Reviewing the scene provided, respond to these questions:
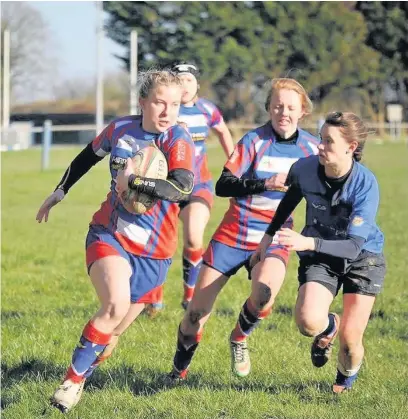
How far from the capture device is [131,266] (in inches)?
203

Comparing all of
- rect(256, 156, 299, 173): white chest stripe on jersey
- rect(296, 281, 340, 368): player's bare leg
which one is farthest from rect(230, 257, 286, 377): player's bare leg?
rect(256, 156, 299, 173): white chest stripe on jersey

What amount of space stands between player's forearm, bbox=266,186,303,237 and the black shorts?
35 centimetres

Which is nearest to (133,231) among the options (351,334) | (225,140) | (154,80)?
(154,80)

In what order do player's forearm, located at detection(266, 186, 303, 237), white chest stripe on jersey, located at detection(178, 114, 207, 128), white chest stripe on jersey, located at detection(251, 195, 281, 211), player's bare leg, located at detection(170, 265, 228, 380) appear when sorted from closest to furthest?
1. player's forearm, located at detection(266, 186, 303, 237)
2. player's bare leg, located at detection(170, 265, 228, 380)
3. white chest stripe on jersey, located at detection(251, 195, 281, 211)
4. white chest stripe on jersey, located at detection(178, 114, 207, 128)

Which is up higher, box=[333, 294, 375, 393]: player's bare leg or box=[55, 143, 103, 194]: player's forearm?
box=[55, 143, 103, 194]: player's forearm

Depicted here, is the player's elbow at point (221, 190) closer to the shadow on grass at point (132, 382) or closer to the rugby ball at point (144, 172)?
the rugby ball at point (144, 172)

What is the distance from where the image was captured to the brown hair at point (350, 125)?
17.3ft

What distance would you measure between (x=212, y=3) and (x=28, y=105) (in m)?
15.4

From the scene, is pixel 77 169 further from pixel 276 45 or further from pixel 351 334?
pixel 276 45

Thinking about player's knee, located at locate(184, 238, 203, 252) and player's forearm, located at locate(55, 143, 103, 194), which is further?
player's knee, located at locate(184, 238, 203, 252)

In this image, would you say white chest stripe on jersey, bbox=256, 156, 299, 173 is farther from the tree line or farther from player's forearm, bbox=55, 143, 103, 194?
the tree line

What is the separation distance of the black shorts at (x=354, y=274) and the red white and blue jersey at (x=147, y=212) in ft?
2.79

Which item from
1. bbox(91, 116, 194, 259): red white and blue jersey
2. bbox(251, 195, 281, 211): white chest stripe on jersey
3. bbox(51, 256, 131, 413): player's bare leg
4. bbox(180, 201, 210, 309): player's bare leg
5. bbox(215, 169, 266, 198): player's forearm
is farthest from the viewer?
bbox(180, 201, 210, 309): player's bare leg

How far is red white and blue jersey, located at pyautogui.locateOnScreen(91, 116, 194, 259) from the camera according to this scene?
17.0 feet
